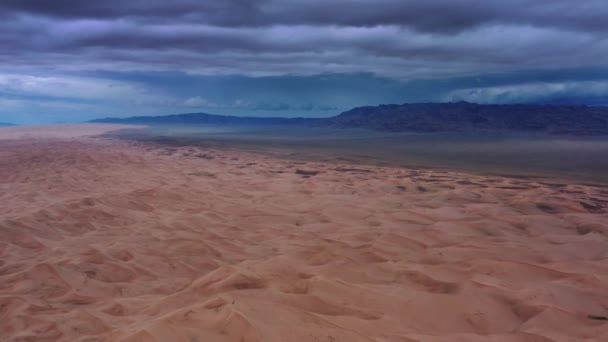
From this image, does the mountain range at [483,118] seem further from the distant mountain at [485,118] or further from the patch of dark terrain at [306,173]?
the patch of dark terrain at [306,173]

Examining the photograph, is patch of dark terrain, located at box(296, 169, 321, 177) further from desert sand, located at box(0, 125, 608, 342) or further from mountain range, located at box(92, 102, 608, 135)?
mountain range, located at box(92, 102, 608, 135)

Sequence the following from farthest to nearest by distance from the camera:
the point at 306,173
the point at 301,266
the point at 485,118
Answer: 1. the point at 485,118
2. the point at 306,173
3. the point at 301,266

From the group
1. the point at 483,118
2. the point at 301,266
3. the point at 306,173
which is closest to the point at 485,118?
the point at 483,118

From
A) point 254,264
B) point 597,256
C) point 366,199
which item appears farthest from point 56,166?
point 597,256

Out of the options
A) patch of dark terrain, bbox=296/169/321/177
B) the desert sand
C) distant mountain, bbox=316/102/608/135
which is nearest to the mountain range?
distant mountain, bbox=316/102/608/135

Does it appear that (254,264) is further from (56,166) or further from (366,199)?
(56,166)

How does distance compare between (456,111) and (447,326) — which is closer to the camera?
(447,326)

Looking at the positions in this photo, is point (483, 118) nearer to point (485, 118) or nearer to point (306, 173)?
point (485, 118)
